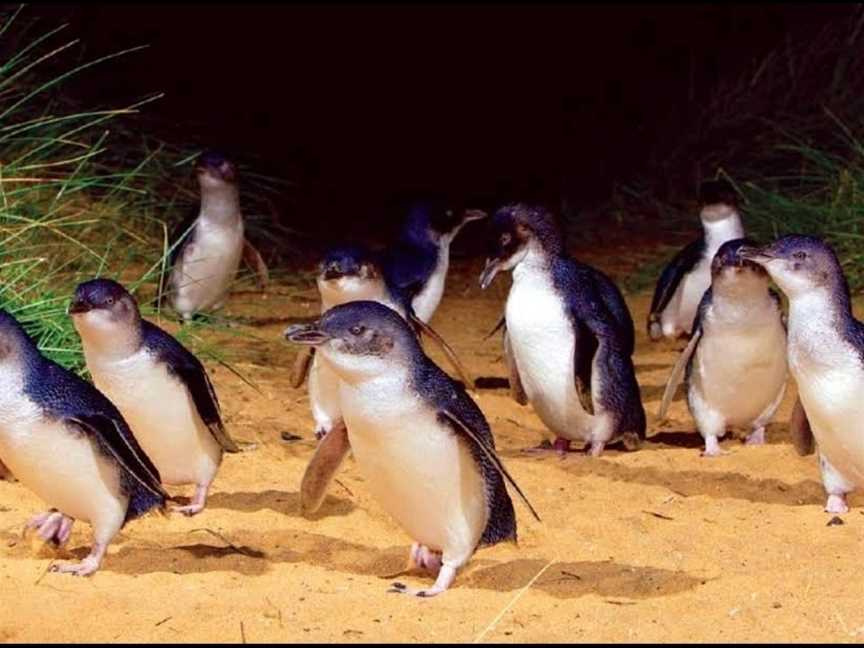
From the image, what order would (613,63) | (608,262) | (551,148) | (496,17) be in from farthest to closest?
1. (496,17)
2. (613,63)
3. (551,148)
4. (608,262)

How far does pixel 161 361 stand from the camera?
5738mm

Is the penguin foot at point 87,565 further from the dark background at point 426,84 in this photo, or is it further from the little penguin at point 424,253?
the dark background at point 426,84

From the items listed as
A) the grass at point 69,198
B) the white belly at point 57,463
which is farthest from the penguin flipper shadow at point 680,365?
the white belly at point 57,463

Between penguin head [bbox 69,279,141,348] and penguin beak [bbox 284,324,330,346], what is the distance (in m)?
0.81

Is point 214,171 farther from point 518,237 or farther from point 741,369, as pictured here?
point 741,369

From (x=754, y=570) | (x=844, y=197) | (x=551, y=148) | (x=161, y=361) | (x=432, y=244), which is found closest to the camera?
(x=754, y=570)

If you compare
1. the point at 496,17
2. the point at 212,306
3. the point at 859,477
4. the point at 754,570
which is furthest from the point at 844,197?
the point at 496,17

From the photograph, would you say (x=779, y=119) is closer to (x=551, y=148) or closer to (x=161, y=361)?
(x=551, y=148)

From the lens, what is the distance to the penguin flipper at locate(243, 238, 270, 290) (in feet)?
29.7

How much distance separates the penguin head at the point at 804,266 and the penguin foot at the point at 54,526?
2213 millimetres

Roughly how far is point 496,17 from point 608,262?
243 inches

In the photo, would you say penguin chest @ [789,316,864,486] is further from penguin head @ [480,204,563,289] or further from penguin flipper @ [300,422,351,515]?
penguin flipper @ [300,422,351,515]

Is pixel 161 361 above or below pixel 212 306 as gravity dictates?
above

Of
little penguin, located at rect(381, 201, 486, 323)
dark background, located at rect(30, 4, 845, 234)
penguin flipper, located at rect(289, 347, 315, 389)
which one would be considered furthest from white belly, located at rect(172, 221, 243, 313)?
penguin flipper, located at rect(289, 347, 315, 389)
